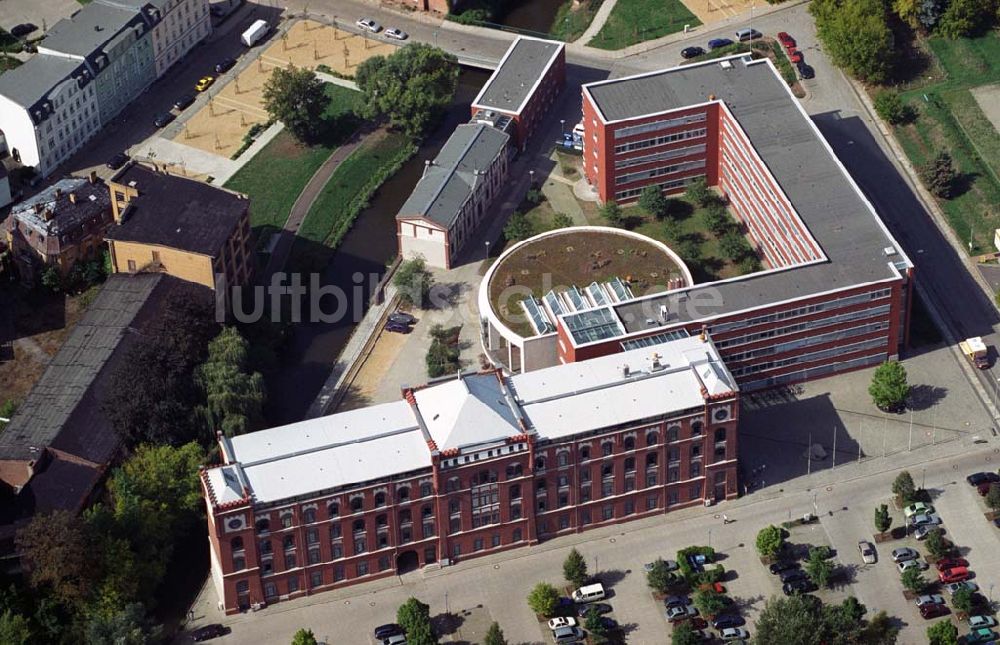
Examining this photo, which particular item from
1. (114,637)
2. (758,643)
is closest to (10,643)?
→ (114,637)

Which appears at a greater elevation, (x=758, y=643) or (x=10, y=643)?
(x=10, y=643)

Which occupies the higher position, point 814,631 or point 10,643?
point 10,643

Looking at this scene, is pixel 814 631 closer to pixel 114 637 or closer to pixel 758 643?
pixel 758 643

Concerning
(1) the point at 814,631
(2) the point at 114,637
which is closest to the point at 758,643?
(1) the point at 814,631

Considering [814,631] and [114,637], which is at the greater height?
[114,637]

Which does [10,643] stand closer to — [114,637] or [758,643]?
[114,637]

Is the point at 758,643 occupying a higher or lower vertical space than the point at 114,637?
lower
